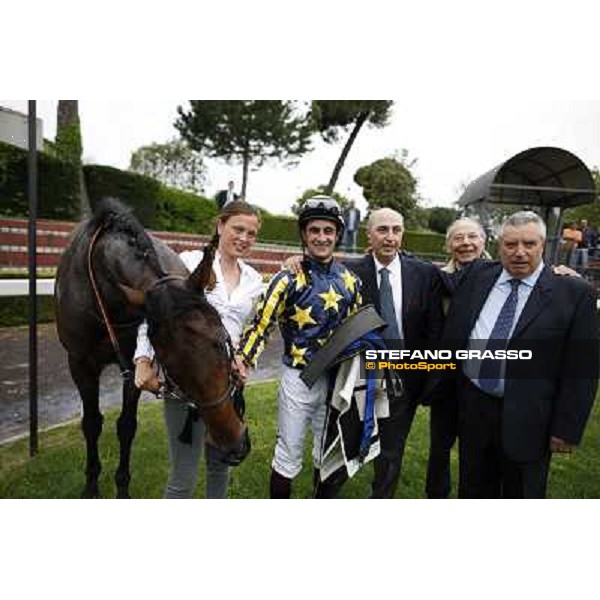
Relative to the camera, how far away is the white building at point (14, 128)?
2.48 metres

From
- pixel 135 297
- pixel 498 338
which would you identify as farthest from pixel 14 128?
pixel 498 338

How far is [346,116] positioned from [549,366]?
155 centimetres

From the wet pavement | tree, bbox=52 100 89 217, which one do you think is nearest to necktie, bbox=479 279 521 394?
the wet pavement

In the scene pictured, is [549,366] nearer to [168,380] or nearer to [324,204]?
[324,204]

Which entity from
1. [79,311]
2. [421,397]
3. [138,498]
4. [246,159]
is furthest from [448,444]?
[79,311]

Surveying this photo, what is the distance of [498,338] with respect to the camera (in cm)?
229

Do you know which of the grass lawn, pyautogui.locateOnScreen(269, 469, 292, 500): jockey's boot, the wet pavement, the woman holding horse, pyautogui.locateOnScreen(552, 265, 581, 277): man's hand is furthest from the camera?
the wet pavement

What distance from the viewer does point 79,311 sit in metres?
2.68

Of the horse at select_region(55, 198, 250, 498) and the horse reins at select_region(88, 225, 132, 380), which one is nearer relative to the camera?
the horse at select_region(55, 198, 250, 498)

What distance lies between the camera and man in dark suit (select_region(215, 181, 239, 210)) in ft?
7.84

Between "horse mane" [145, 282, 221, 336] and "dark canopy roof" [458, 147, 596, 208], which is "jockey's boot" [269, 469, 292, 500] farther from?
"dark canopy roof" [458, 147, 596, 208]

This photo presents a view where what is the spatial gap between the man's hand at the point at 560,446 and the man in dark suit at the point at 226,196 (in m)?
1.90

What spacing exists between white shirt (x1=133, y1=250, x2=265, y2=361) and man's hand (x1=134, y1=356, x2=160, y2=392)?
51 mm

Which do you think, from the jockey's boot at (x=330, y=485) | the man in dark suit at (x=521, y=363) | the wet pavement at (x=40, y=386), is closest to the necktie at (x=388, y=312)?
the man in dark suit at (x=521, y=363)
